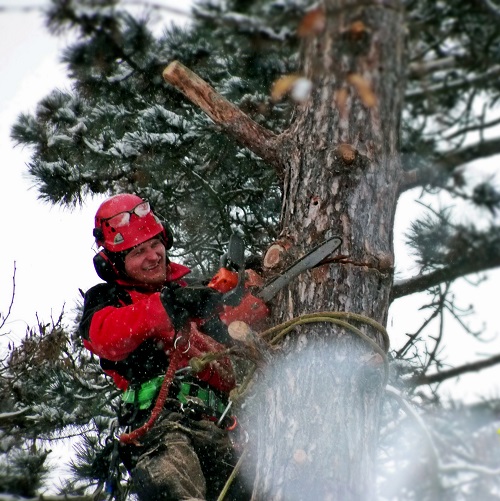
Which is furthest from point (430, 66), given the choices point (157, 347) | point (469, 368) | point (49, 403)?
point (49, 403)

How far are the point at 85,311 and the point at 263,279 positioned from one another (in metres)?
1.13

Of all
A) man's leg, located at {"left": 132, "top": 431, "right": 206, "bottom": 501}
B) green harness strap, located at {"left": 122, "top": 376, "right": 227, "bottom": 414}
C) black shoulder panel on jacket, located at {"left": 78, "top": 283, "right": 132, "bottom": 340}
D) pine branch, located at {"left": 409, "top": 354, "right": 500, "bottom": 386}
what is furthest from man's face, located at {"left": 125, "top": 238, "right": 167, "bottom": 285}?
pine branch, located at {"left": 409, "top": 354, "right": 500, "bottom": 386}

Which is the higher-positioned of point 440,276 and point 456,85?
point 456,85

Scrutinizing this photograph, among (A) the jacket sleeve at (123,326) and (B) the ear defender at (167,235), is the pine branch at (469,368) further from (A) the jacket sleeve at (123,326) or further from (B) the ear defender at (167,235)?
(B) the ear defender at (167,235)

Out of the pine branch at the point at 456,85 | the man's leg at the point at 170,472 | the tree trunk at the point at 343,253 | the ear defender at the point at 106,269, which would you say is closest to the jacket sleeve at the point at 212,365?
the man's leg at the point at 170,472

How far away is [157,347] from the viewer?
3.72 metres

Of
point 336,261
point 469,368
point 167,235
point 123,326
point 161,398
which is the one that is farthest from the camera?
point 167,235

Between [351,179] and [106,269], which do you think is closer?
[351,179]

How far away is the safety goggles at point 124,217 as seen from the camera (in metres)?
4.08

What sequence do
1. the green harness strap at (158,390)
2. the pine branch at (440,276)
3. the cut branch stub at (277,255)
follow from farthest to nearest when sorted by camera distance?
the green harness strap at (158,390) → the cut branch stub at (277,255) → the pine branch at (440,276)

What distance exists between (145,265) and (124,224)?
0.27 metres

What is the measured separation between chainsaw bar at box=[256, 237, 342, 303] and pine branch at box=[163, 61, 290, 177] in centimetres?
60

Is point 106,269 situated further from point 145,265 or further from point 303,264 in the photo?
point 303,264

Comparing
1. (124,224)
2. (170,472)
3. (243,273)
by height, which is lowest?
(170,472)
